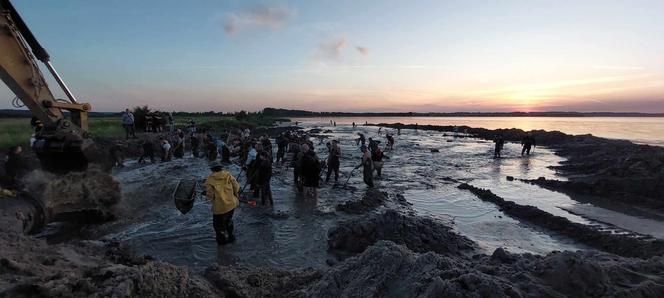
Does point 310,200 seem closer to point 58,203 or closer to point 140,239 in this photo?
point 140,239

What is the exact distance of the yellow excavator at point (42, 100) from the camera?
813 centimetres

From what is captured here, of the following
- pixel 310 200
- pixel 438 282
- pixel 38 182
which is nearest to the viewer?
pixel 438 282

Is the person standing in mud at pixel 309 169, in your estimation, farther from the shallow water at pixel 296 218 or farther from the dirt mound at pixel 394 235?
the dirt mound at pixel 394 235

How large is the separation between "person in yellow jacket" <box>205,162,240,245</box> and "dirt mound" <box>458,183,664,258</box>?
8.78 metres

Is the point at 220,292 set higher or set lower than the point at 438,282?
lower

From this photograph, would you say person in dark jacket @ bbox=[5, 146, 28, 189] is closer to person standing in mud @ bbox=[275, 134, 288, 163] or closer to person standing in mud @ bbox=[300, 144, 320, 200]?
person standing in mud @ bbox=[300, 144, 320, 200]

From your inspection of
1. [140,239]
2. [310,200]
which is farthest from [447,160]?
[140,239]

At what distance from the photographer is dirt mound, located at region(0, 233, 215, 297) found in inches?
156

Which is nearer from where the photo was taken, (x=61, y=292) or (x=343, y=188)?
(x=61, y=292)

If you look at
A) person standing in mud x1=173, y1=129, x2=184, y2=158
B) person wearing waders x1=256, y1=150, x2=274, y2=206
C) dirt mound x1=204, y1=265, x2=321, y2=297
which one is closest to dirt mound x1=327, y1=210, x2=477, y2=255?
dirt mound x1=204, y1=265, x2=321, y2=297

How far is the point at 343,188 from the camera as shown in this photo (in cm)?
1543

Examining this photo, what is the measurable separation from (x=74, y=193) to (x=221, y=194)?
4.93 meters

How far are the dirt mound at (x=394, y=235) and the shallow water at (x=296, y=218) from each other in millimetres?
496

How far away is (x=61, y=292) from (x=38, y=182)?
7.01 m
